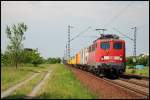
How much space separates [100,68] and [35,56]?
67.9 metres

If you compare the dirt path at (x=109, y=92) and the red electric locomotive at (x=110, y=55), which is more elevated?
the red electric locomotive at (x=110, y=55)

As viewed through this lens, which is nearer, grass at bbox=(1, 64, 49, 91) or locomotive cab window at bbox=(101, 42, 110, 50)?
grass at bbox=(1, 64, 49, 91)

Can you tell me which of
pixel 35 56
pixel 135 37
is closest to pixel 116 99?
pixel 135 37

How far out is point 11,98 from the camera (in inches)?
659

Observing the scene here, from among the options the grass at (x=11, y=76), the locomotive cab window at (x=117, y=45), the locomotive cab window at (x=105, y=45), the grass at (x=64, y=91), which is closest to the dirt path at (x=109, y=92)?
the grass at (x=64, y=91)

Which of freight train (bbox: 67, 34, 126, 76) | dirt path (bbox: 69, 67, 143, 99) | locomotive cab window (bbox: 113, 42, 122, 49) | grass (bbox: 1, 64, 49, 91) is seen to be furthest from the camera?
locomotive cab window (bbox: 113, 42, 122, 49)

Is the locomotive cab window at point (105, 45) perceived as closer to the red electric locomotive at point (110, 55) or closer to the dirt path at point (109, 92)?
the red electric locomotive at point (110, 55)

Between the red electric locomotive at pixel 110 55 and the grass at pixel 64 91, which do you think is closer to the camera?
the grass at pixel 64 91

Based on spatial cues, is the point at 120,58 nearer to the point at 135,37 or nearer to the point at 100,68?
the point at 100,68

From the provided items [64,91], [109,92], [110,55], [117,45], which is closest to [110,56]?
[110,55]

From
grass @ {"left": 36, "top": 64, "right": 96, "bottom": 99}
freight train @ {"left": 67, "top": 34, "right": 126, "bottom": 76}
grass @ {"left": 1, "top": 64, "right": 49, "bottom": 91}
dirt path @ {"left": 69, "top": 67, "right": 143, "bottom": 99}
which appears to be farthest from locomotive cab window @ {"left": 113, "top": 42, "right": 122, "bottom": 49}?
grass @ {"left": 36, "top": 64, "right": 96, "bottom": 99}

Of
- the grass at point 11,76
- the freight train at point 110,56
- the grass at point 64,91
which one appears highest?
the freight train at point 110,56

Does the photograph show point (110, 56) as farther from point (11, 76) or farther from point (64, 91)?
Result: point (64, 91)

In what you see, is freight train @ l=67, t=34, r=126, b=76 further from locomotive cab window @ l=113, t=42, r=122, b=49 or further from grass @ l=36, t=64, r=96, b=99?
grass @ l=36, t=64, r=96, b=99
